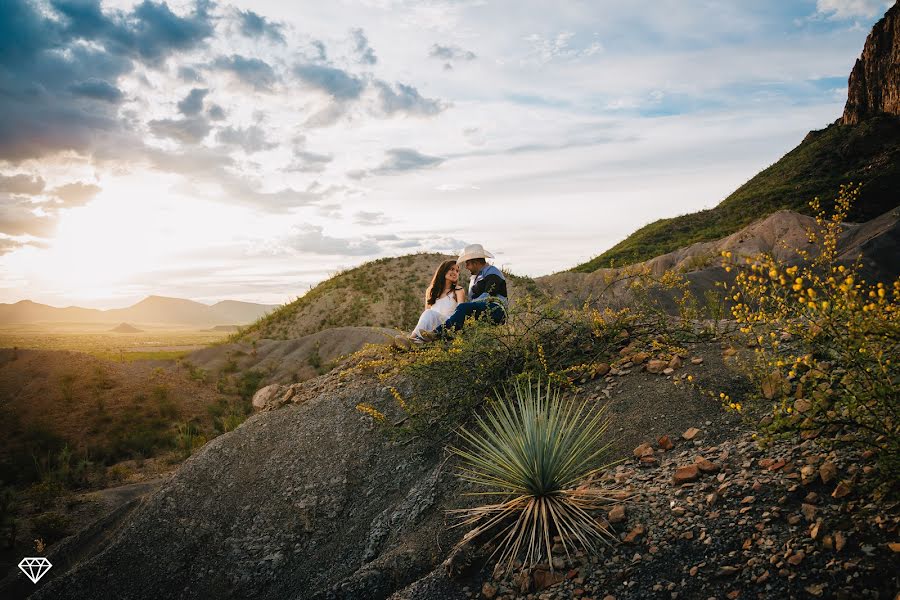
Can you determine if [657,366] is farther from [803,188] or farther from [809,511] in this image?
[803,188]

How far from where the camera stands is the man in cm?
A: 671

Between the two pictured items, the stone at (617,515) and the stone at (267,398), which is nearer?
the stone at (617,515)

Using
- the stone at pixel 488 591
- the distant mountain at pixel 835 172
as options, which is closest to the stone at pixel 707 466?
the stone at pixel 488 591

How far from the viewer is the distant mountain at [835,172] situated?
37.5 meters

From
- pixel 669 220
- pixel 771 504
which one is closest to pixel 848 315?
pixel 771 504

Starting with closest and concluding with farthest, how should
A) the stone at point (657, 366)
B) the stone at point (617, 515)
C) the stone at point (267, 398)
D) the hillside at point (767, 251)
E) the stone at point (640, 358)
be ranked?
the stone at point (617, 515)
the stone at point (657, 366)
the stone at point (640, 358)
the stone at point (267, 398)
the hillside at point (767, 251)

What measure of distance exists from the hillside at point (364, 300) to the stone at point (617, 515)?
19145mm

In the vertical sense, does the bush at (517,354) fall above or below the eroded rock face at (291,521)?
above

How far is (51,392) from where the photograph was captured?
45.5 ft

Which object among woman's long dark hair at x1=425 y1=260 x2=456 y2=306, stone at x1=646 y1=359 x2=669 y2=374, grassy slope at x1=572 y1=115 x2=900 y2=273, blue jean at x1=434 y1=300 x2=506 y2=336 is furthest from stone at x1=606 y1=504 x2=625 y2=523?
grassy slope at x1=572 y1=115 x2=900 y2=273

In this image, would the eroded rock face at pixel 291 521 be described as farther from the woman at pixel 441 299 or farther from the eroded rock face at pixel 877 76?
the eroded rock face at pixel 877 76

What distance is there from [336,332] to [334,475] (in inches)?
554

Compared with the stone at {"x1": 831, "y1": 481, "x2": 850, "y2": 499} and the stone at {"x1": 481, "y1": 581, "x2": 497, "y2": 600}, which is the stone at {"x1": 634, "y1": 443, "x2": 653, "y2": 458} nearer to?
the stone at {"x1": 831, "y1": 481, "x2": 850, "y2": 499}

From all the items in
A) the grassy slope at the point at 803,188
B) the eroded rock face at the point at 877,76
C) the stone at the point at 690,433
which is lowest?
the stone at the point at 690,433
